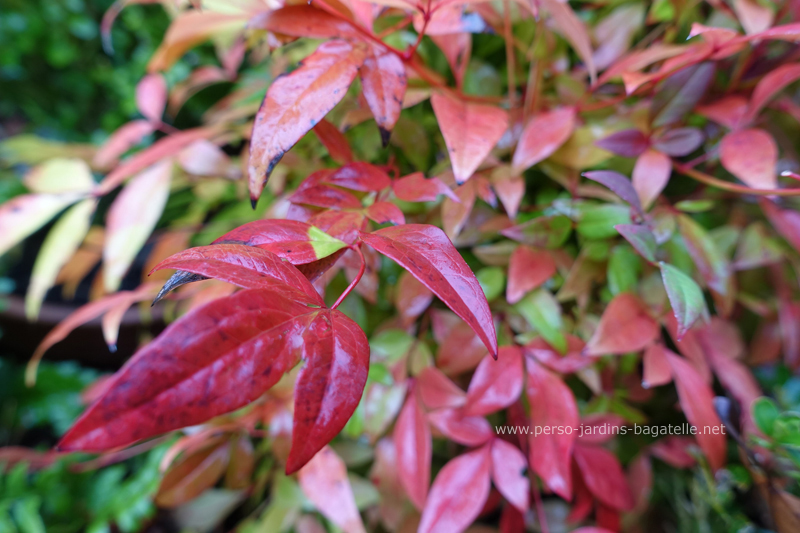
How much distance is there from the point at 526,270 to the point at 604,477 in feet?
0.76

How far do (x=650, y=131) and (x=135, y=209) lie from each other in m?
0.54

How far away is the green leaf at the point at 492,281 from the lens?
1.33 feet

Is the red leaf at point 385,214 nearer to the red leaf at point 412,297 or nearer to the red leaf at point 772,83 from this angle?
the red leaf at point 412,297

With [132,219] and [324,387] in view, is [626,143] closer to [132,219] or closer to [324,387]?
[324,387]

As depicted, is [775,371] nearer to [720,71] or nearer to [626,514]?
[626,514]

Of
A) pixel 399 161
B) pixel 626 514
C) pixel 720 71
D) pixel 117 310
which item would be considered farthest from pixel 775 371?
pixel 117 310

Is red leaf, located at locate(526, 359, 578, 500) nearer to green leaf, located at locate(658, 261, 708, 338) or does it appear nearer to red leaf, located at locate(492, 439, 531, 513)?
red leaf, located at locate(492, 439, 531, 513)

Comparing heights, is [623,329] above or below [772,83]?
below

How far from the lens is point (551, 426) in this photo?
0.38 meters

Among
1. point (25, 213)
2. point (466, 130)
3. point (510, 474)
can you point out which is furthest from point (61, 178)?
point (510, 474)

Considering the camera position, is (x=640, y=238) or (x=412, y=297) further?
(x=412, y=297)

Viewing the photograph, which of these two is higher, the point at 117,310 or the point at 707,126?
the point at 707,126

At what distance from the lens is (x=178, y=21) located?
17.5 inches

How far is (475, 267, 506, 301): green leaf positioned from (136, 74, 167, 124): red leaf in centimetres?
48
